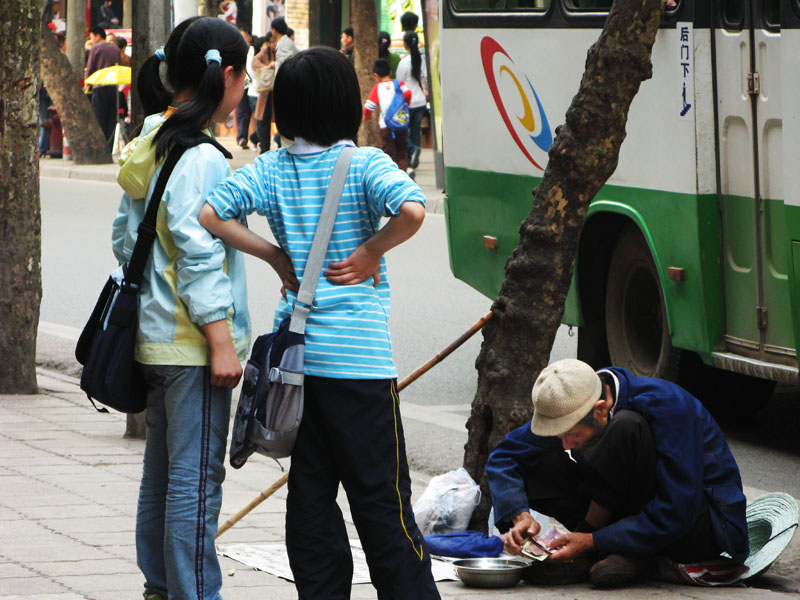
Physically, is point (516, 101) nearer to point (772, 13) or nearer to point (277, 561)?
point (772, 13)

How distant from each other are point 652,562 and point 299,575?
1396 mm

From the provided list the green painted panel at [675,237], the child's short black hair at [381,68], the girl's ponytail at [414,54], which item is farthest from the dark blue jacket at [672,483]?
the girl's ponytail at [414,54]

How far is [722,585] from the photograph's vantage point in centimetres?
474

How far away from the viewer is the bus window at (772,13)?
6.73m

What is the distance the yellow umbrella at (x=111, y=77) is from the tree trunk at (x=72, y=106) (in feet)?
1.80

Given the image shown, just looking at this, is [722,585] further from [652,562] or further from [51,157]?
[51,157]

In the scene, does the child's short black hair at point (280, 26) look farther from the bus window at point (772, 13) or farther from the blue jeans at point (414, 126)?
the bus window at point (772, 13)

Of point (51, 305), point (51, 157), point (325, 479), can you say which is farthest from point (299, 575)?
point (51, 157)

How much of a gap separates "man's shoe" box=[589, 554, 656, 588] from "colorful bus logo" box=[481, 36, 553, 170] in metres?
3.94

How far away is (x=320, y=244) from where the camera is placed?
373 centimetres

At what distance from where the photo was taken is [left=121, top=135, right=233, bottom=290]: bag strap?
3926 millimetres

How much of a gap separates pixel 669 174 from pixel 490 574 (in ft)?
10.8

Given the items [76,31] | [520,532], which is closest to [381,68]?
[76,31]

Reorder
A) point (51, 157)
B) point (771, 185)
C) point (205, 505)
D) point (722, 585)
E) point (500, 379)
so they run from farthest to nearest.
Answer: point (51, 157), point (771, 185), point (500, 379), point (722, 585), point (205, 505)
